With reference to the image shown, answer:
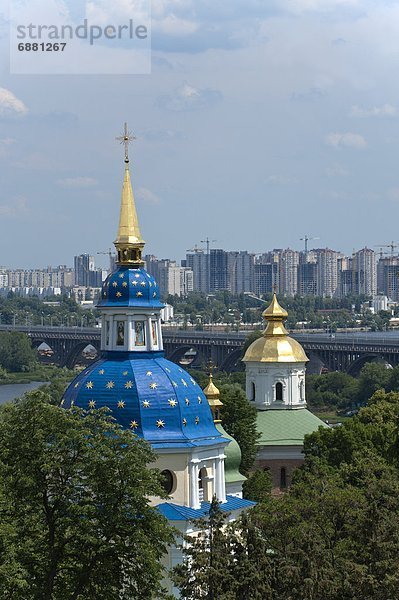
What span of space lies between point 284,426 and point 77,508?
74.4 feet

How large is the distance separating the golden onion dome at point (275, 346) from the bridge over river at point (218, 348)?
210 ft

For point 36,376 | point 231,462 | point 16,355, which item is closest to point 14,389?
point 36,376

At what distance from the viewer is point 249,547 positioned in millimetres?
25281

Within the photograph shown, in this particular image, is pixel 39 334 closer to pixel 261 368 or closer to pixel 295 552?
pixel 261 368

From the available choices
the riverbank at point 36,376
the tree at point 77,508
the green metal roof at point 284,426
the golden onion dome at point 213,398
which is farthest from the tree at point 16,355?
the tree at point 77,508

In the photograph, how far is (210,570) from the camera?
2462cm

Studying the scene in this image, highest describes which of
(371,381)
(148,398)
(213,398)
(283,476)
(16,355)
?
(148,398)

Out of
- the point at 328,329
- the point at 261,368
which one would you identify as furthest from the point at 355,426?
the point at 328,329

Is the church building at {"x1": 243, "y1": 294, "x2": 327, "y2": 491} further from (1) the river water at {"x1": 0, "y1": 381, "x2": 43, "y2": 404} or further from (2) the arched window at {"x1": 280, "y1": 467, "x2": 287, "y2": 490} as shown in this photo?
(1) the river water at {"x1": 0, "y1": 381, "x2": 43, "y2": 404}

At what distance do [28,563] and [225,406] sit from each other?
2012cm

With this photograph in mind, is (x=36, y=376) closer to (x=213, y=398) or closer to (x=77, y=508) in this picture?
(x=213, y=398)

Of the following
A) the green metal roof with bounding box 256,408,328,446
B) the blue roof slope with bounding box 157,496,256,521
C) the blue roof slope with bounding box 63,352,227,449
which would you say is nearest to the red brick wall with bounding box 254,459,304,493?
the green metal roof with bounding box 256,408,328,446

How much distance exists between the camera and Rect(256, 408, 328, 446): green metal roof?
4531 cm

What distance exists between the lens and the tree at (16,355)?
125188mm
